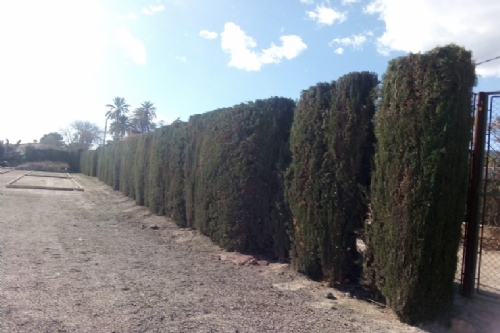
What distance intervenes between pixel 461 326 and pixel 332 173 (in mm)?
2420

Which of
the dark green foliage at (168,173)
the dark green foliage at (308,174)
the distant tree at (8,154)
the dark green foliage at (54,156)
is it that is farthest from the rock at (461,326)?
the dark green foliage at (54,156)

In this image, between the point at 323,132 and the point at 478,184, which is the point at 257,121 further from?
the point at 478,184

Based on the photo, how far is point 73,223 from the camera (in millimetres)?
12188

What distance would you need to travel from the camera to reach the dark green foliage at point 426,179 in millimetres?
4738

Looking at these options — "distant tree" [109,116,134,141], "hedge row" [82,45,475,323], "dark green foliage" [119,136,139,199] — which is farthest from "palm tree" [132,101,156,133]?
"hedge row" [82,45,475,323]

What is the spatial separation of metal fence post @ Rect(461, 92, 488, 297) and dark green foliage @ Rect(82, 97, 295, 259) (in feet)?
9.21

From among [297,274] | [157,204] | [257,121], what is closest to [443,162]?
[297,274]

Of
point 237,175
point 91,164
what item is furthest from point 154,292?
point 91,164

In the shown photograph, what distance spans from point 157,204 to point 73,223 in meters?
3.09

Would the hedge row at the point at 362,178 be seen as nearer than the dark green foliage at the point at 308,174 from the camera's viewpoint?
Yes

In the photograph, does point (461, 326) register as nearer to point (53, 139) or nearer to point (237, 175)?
point (237, 175)

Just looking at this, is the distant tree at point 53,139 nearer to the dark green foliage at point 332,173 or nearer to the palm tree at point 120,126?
the palm tree at point 120,126

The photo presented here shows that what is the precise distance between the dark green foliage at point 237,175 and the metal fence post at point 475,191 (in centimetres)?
281

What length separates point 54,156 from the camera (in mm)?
65312
